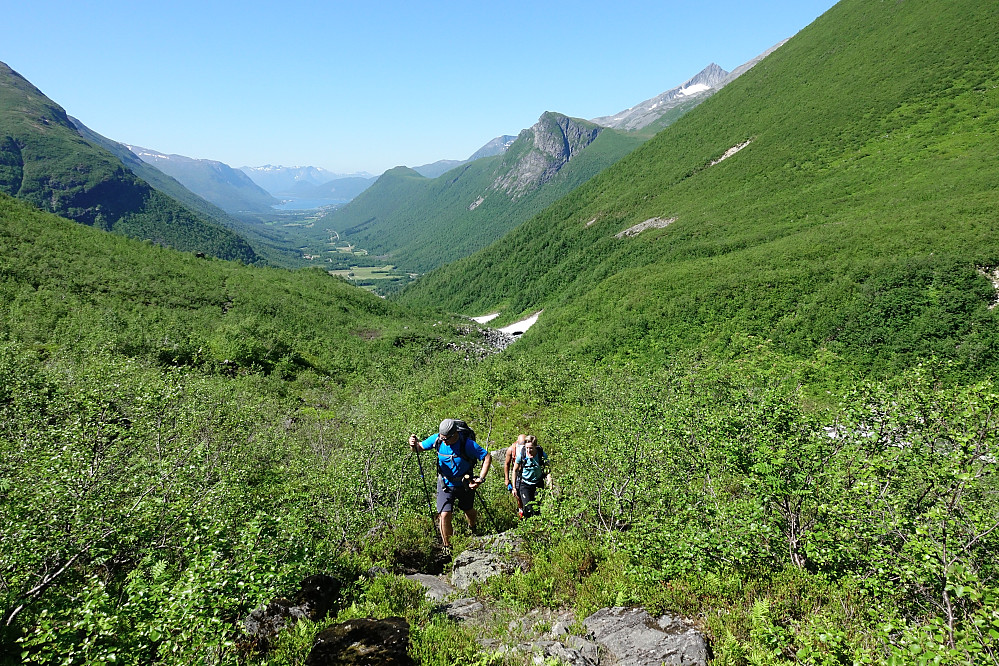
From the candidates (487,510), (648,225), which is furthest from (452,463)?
(648,225)

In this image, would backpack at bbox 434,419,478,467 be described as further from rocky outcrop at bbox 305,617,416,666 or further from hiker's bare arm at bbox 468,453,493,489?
rocky outcrop at bbox 305,617,416,666

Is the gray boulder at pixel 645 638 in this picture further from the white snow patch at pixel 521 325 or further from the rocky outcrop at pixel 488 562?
the white snow patch at pixel 521 325

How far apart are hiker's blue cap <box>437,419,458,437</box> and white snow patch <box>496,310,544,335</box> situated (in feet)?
230

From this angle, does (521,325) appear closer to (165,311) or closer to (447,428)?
(165,311)

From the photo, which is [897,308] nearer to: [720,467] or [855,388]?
[855,388]

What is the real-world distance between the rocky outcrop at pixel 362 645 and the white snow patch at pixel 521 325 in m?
73.3

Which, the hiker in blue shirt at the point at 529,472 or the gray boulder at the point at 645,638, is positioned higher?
the hiker in blue shirt at the point at 529,472

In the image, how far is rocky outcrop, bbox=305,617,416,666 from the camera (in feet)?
18.2

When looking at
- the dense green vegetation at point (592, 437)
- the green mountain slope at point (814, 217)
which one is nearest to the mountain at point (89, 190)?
the green mountain slope at point (814, 217)

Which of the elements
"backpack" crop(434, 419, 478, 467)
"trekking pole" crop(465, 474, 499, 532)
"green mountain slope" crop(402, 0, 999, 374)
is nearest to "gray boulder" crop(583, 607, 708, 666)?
"backpack" crop(434, 419, 478, 467)

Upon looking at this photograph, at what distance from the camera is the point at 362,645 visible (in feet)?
18.9

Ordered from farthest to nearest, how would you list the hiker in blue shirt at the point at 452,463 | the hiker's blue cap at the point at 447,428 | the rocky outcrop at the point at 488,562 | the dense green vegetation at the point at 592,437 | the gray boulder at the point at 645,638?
1. the hiker in blue shirt at the point at 452,463
2. the hiker's blue cap at the point at 447,428
3. the rocky outcrop at the point at 488,562
4. the gray boulder at the point at 645,638
5. the dense green vegetation at the point at 592,437

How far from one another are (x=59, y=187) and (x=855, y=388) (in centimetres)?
23191

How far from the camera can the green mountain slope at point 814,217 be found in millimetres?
30250
